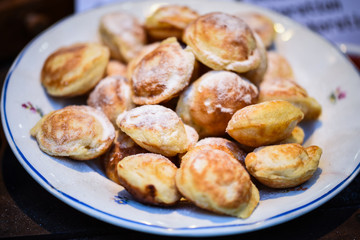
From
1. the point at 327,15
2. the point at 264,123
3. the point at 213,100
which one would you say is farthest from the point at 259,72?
the point at 327,15

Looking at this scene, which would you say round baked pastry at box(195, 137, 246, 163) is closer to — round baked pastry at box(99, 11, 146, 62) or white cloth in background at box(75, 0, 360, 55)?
round baked pastry at box(99, 11, 146, 62)

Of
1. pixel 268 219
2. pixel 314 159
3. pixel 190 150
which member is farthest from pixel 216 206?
pixel 314 159

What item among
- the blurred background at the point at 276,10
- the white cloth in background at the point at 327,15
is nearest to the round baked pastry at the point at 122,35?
the blurred background at the point at 276,10

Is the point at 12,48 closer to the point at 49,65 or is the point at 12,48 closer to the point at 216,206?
the point at 49,65

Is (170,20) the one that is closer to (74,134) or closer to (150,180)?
(74,134)

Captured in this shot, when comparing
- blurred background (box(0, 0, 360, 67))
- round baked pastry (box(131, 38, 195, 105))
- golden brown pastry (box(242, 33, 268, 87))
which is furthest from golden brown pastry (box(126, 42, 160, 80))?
blurred background (box(0, 0, 360, 67))

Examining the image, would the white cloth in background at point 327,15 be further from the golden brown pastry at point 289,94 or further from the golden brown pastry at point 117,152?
the golden brown pastry at point 117,152
